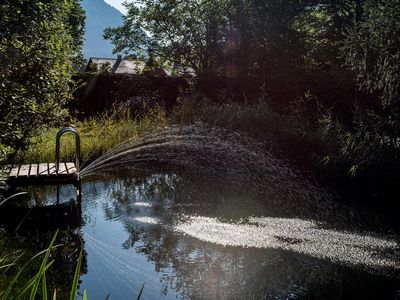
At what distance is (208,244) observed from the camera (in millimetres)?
5160

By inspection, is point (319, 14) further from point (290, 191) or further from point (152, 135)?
point (290, 191)

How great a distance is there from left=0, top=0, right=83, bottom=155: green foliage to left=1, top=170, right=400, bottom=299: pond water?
56.0 inches

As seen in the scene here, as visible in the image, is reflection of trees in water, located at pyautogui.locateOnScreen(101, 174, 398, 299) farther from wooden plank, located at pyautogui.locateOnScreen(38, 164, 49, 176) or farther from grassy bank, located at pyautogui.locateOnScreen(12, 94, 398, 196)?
grassy bank, located at pyautogui.locateOnScreen(12, 94, 398, 196)

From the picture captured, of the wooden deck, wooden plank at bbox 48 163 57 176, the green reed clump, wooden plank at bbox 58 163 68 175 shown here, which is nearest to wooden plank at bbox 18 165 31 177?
the wooden deck

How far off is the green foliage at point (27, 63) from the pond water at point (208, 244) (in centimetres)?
142

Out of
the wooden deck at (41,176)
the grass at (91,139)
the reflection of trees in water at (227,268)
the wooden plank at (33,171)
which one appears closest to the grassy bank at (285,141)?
the grass at (91,139)

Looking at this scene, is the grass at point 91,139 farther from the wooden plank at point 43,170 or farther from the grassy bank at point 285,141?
the wooden plank at point 43,170

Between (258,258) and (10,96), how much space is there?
3.43 meters

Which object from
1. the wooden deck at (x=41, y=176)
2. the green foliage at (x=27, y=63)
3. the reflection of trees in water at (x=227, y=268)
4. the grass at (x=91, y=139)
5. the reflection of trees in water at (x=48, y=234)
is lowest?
the reflection of trees in water at (x=227, y=268)

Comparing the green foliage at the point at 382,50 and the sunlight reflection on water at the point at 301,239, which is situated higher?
the green foliage at the point at 382,50

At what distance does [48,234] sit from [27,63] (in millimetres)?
2215

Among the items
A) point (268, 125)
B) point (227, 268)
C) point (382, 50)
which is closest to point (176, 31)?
point (268, 125)

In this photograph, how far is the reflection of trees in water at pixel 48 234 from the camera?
4066 millimetres

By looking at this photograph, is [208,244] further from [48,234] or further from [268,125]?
[268,125]
